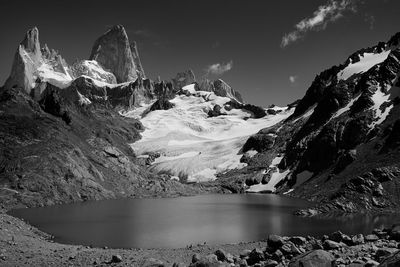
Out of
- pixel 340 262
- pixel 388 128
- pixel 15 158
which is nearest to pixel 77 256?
pixel 340 262

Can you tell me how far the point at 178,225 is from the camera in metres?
81.6

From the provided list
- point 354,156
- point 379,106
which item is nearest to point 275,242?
point 354,156

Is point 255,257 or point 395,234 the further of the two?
point 395,234

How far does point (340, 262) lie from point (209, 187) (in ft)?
540

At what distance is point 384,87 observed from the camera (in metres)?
179

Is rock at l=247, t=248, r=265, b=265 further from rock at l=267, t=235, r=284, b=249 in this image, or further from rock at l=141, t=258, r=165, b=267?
rock at l=141, t=258, r=165, b=267

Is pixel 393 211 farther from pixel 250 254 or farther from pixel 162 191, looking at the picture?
pixel 162 191

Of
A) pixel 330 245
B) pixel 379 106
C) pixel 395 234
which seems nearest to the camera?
pixel 330 245

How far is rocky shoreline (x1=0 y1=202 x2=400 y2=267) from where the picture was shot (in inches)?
1494

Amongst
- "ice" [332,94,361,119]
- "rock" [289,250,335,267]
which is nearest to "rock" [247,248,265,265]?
"rock" [289,250,335,267]

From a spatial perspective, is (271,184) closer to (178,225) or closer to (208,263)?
(178,225)

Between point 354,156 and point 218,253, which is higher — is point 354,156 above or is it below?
above

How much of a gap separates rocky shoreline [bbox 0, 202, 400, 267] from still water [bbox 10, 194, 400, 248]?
8660 millimetres

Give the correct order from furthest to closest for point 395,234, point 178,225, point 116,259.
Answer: point 178,225, point 395,234, point 116,259
